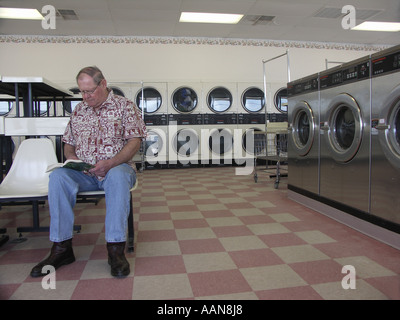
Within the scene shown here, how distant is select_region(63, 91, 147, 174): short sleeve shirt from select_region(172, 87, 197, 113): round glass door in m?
4.46

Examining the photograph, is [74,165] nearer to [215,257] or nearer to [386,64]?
[215,257]

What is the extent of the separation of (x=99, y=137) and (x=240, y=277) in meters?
1.04

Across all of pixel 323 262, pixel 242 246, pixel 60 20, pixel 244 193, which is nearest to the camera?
pixel 323 262

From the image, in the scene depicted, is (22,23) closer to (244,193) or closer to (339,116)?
(244,193)

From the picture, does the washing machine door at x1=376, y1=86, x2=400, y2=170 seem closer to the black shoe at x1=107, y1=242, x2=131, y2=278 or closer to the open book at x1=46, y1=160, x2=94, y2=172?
the black shoe at x1=107, y1=242, x2=131, y2=278

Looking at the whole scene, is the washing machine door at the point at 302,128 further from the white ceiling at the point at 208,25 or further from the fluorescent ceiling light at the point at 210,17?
the fluorescent ceiling light at the point at 210,17

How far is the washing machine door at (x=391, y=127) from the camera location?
1.85 m

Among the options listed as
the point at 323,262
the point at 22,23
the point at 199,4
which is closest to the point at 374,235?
the point at 323,262

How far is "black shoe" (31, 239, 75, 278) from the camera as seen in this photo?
156 centimetres

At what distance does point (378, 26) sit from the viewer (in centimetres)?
617

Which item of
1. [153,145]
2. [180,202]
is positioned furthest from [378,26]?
[180,202]

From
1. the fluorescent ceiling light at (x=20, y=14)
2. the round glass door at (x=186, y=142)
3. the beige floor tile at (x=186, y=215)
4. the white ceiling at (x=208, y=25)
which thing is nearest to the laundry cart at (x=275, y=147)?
the round glass door at (x=186, y=142)

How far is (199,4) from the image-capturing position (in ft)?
16.1

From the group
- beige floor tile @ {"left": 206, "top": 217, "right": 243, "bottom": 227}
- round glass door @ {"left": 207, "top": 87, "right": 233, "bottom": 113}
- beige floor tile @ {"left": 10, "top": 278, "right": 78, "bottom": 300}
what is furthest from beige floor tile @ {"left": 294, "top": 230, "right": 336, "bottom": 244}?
round glass door @ {"left": 207, "top": 87, "right": 233, "bottom": 113}
